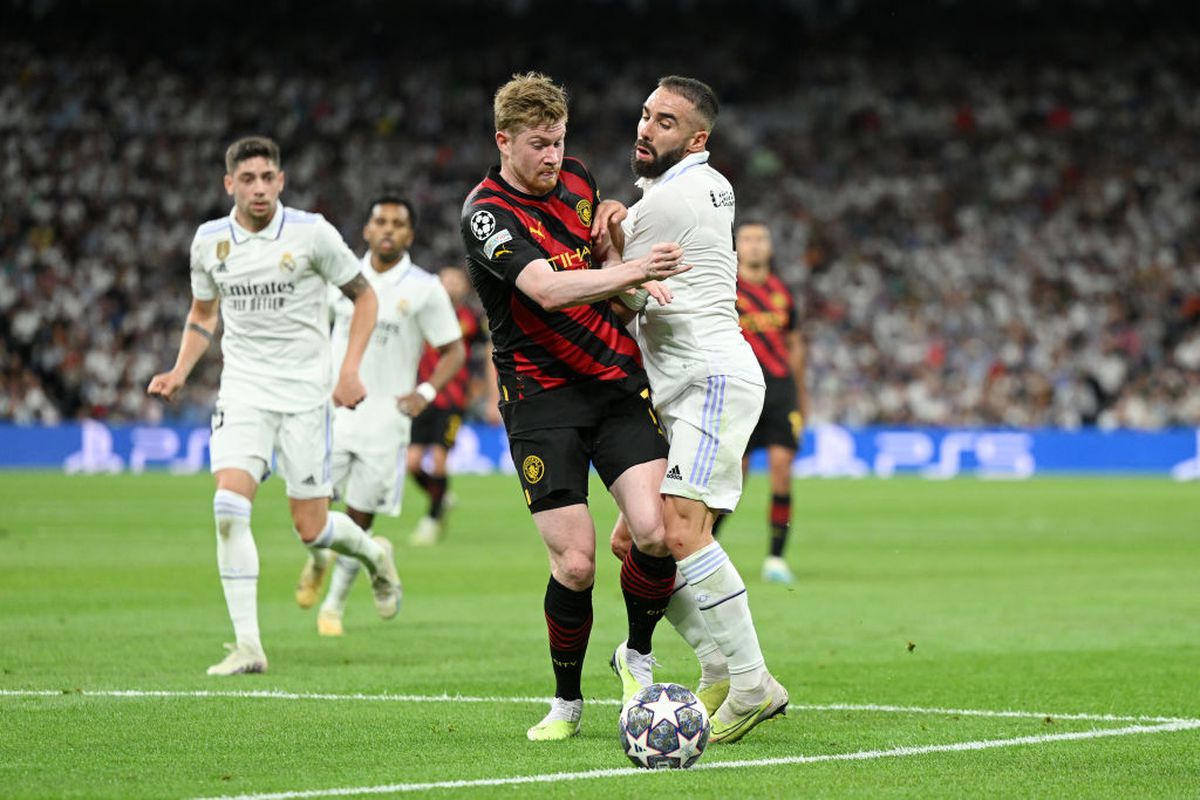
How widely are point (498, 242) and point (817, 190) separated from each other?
32.2 metres

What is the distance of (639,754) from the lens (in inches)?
233

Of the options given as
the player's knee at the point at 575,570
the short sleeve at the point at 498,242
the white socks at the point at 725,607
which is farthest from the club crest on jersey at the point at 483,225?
the white socks at the point at 725,607

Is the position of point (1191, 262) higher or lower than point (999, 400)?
higher

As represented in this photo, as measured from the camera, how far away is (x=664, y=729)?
593cm

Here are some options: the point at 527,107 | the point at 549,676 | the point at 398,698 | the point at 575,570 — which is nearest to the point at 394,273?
the point at 549,676

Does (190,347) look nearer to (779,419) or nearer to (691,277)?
(691,277)

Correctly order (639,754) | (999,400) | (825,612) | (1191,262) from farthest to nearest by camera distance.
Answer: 1. (1191,262)
2. (999,400)
3. (825,612)
4. (639,754)

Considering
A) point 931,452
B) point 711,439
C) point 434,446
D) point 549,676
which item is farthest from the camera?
point 931,452

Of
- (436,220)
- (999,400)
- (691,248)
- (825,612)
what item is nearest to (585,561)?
(691,248)

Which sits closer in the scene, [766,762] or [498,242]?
[766,762]

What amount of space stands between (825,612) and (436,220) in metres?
25.8

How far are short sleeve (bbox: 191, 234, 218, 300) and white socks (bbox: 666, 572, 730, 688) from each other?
11.3 feet

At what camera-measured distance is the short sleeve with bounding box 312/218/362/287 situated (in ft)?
30.2

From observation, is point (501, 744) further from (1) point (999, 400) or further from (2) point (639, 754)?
(1) point (999, 400)
